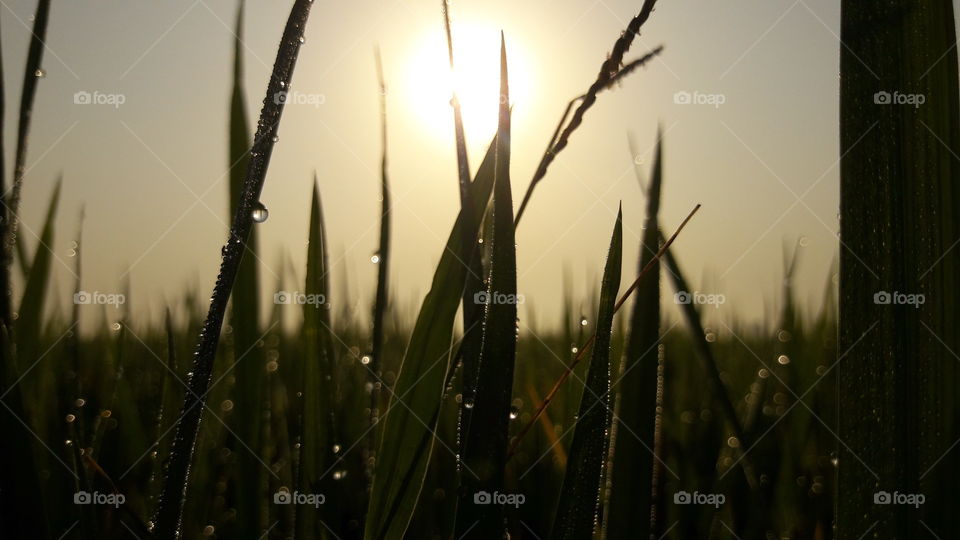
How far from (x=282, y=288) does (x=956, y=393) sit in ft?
5.23

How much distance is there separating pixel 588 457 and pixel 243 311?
46 cm

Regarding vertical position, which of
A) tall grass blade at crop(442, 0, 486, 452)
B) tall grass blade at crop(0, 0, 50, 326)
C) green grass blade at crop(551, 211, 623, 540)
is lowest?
green grass blade at crop(551, 211, 623, 540)

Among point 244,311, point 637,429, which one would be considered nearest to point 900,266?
point 637,429

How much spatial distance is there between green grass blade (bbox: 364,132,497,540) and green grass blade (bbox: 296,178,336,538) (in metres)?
0.17

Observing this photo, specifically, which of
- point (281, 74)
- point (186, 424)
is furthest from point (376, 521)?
point (281, 74)

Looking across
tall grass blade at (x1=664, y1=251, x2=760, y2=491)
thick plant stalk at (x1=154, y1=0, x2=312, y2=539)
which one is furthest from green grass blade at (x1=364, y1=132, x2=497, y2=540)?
tall grass blade at (x1=664, y1=251, x2=760, y2=491)

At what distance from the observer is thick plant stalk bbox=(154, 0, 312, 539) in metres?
0.63

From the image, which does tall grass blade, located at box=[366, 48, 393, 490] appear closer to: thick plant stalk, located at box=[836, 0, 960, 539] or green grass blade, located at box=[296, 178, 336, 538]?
green grass blade, located at box=[296, 178, 336, 538]

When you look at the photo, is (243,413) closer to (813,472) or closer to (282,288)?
(282,288)

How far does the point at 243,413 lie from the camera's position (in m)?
0.91

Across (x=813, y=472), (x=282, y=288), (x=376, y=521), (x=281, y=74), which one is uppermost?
(x=281, y=74)

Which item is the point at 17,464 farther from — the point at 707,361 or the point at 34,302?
the point at 707,361

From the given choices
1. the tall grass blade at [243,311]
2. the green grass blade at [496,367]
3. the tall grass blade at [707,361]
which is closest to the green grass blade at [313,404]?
the tall grass blade at [243,311]

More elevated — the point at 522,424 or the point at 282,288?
the point at 282,288
